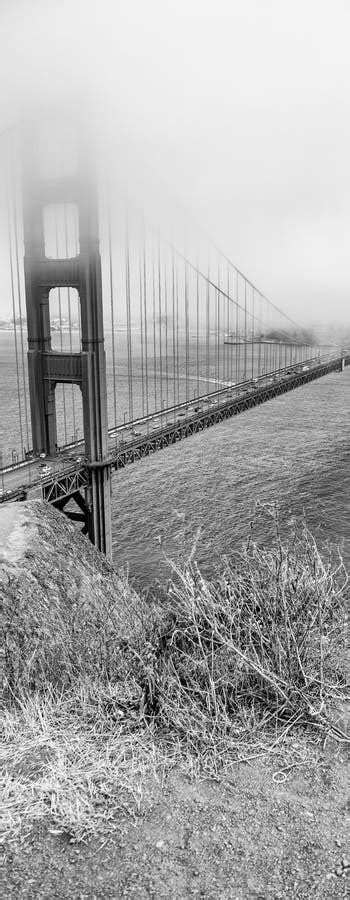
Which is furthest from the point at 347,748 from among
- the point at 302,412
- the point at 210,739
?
the point at 302,412

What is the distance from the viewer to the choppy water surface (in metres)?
29.9

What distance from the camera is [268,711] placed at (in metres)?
6.29

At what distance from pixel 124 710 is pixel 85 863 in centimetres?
160

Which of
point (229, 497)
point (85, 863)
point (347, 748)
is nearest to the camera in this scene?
point (85, 863)

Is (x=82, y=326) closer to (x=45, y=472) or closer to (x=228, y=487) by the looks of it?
(x=45, y=472)

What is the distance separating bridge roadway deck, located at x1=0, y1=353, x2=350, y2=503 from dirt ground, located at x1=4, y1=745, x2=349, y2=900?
19556 millimetres

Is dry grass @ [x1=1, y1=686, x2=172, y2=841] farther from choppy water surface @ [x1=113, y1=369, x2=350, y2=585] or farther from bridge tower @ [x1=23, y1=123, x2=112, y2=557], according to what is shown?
bridge tower @ [x1=23, y1=123, x2=112, y2=557]

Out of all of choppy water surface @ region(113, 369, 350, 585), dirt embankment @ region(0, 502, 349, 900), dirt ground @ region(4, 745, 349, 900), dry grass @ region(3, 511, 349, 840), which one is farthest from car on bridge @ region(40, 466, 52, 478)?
dirt ground @ region(4, 745, 349, 900)

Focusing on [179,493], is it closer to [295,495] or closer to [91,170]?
[295,495]

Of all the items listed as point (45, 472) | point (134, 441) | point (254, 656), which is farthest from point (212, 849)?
point (134, 441)

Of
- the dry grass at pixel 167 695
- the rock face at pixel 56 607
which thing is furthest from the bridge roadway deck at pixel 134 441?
the dry grass at pixel 167 695

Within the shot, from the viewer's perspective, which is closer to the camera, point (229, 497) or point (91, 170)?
point (91, 170)

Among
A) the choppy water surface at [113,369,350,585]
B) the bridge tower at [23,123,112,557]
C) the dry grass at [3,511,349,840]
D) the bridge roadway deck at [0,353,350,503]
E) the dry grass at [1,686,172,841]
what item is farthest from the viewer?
the choppy water surface at [113,369,350,585]

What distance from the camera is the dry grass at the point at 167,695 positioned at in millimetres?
5535
